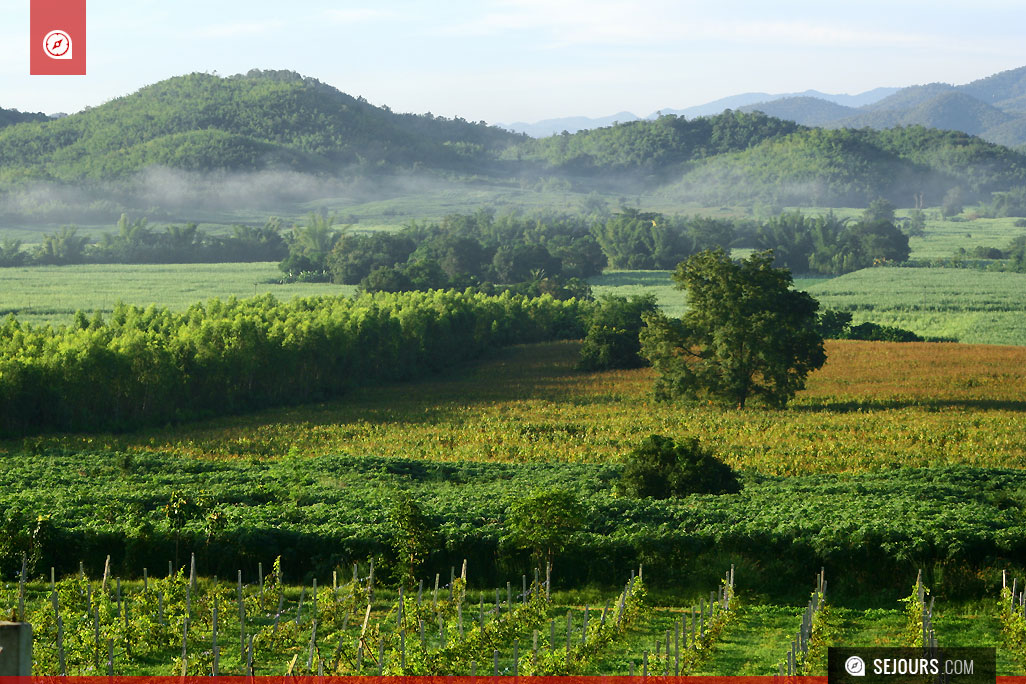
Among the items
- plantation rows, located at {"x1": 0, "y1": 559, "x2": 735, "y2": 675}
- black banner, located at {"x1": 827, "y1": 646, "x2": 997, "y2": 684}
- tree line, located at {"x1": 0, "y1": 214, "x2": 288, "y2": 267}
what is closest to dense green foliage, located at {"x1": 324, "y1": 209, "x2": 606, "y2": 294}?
tree line, located at {"x1": 0, "y1": 214, "x2": 288, "y2": 267}

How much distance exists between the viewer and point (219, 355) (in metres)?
59.4

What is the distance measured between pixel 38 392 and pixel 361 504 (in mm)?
28196

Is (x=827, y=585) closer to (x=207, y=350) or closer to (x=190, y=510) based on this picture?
(x=190, y=510)

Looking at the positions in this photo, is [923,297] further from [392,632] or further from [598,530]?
[392,632]

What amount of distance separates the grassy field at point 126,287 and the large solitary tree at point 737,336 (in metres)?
54.7

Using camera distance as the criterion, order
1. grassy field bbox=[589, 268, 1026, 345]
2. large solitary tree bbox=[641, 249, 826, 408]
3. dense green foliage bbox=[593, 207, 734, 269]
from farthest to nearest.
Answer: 1. dense green foliage bbox=[593, 207, 734, 269]
2. grassy field bbox=[589, 268, 1026, 345]
3. large solitary tree bbox=[641, 249, 826, 408]

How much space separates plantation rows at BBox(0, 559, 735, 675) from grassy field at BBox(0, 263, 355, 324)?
74882 mm

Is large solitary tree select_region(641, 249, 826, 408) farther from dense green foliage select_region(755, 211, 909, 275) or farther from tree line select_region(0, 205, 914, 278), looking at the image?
dense green foliage select_region(755, 211, 909, 275)

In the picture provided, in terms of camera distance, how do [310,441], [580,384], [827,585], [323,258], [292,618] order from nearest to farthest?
[292,618], [827,585], [310,441], [580,384], [323,258]

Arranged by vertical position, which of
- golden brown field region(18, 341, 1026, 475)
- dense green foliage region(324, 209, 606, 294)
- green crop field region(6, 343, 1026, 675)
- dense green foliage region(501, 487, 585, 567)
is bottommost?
golden brown field region(18, 341, 1026, 475)

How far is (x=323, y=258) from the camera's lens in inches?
5586

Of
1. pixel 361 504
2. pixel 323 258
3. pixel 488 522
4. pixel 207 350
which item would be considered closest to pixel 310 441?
pixel 207 350

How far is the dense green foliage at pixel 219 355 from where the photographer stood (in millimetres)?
51819

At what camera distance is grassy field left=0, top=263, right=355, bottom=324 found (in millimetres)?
101000
